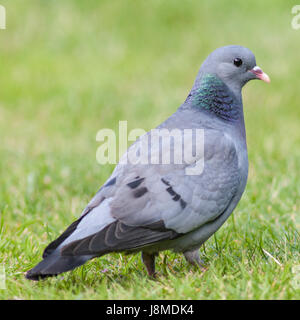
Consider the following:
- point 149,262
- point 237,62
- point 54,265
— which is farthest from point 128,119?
point 54,265

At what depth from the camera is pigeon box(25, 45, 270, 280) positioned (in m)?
3.12

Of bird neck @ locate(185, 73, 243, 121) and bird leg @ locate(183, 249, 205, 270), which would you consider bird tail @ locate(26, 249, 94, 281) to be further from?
bird neck @ locate(185, 73, 243, 121)

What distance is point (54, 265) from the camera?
119 inches

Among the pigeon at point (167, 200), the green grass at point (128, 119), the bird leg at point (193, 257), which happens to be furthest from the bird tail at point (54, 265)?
the bird leg at point (193, 257)

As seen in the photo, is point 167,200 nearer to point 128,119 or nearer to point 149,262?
point 149,262

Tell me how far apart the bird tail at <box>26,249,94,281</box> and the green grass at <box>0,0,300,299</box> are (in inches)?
7.7

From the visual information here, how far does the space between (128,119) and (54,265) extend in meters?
4.54

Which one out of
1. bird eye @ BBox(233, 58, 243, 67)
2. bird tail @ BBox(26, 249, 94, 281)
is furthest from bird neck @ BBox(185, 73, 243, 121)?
bird tail @ BBox(26, 249, 94, 281)

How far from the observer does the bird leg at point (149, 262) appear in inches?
139

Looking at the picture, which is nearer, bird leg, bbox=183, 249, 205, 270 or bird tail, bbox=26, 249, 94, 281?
bird tail, bbox=26, 249, 94, 281

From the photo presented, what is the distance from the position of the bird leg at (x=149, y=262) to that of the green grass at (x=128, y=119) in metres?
0.06

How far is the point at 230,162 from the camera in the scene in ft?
11.4
